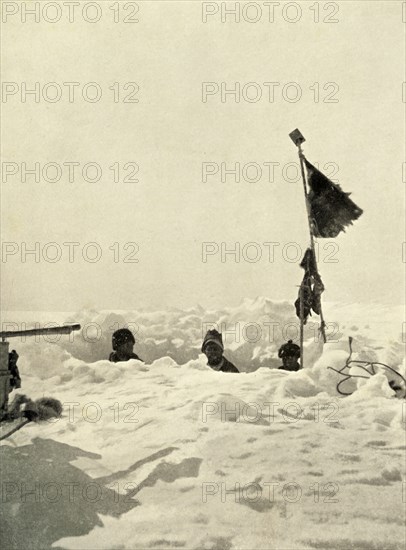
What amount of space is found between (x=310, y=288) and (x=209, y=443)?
1.17 m

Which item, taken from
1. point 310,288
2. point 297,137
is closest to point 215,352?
point 310,288

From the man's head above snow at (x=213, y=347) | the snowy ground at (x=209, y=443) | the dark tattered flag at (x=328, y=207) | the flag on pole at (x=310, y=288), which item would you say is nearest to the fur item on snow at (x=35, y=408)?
the snowy ground at (x=209, y=443)

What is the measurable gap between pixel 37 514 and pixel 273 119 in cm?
289

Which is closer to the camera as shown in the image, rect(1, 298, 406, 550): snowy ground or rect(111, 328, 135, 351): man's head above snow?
rect(1, 298, 406, 550): snowy ground

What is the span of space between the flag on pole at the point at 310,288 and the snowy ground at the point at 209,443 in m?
0.09

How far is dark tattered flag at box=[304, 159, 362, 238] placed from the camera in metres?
3.49

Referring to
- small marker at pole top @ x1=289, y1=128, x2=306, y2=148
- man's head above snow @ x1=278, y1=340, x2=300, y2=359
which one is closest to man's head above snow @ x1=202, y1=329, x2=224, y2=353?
man's head above snow @ x1=278, y1=340, x2=300, y2=359

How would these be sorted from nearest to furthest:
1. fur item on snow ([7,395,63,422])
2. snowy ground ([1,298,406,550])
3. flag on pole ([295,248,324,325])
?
snowy ground ([1,298,406,550]) → fur item on snow ([7,395,63,422]) → flag on pole ([295,248,324,325])

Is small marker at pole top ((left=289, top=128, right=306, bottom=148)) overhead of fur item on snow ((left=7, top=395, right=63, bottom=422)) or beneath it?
overhead

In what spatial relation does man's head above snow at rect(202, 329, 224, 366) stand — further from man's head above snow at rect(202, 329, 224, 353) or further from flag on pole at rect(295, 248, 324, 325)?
flag on pole at rect(295, 248, 324, 325)

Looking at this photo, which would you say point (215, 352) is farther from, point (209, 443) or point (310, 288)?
point (310, 288)

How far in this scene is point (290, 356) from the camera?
11.0ft

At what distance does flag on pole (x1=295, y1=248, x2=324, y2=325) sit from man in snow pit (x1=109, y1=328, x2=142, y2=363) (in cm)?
110

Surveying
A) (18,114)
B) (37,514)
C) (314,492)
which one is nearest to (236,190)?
(18,114)
